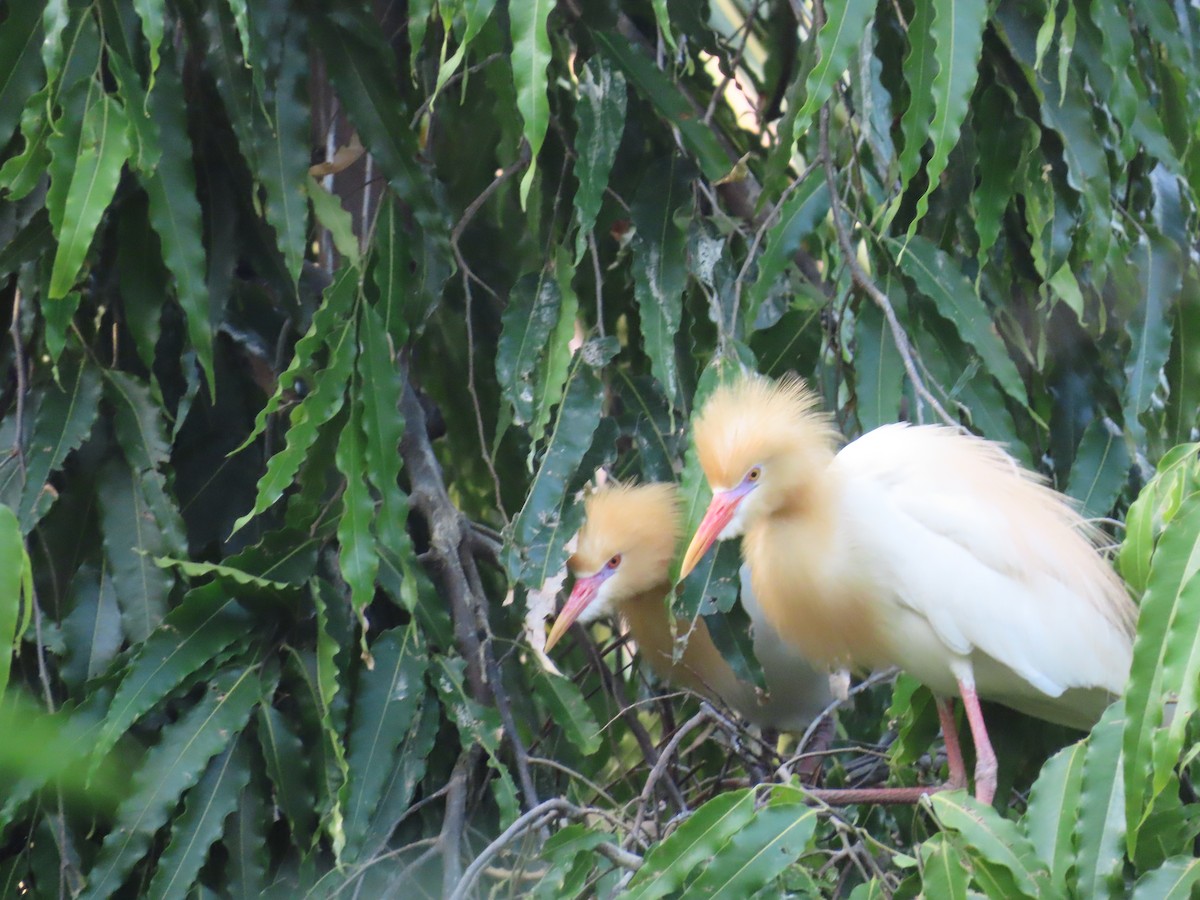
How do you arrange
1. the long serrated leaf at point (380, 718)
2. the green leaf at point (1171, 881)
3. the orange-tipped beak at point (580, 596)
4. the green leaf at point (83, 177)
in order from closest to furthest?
1. the green leaf at point (1171, 881)
2. the green leaf at point (83, 177)
3. the long serrated leaf at point (380, 718)
4. the orange-tipped beak at point (580, 596)

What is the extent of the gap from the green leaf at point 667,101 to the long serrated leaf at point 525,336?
27 centimetres

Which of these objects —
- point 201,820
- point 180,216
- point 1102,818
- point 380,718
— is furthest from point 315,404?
point 1102,818

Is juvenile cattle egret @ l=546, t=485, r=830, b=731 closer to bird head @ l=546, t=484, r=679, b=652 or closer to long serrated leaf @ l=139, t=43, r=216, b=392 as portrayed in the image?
bird head @ l=546, t=484, r=679, b=652

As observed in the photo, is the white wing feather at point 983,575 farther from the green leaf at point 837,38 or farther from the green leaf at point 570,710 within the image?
the green leaf at point 837,38

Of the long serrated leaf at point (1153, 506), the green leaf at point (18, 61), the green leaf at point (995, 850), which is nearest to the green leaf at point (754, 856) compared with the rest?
the green leaf at point (995, 850)

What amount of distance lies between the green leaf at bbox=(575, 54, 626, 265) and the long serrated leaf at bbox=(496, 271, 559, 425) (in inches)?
3.0

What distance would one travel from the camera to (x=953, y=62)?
4.43 ft

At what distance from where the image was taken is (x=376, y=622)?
195 cm

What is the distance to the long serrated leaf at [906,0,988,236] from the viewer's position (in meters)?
1.33

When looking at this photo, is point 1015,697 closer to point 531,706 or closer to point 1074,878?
point 531,706

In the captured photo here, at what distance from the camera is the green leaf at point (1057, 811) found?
1101 millimetres

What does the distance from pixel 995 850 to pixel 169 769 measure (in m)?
1.00

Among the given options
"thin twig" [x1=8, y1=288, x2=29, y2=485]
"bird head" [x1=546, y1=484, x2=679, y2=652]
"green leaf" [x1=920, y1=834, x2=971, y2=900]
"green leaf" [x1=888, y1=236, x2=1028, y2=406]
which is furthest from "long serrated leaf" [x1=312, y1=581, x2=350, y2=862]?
"green leaf" [x1=888, y1=236, x2=1028, y2=406]

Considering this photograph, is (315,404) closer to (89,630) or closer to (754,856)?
(89,630)
